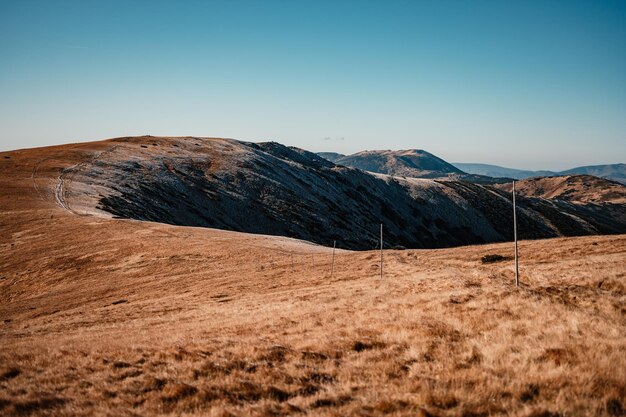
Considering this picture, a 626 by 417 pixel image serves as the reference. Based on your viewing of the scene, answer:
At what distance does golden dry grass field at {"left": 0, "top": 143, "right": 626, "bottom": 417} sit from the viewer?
7.97m

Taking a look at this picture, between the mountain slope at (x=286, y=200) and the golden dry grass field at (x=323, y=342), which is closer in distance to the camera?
the golden dry grass field at (x=323, y=342)

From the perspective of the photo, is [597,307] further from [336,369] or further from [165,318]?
[165,318]

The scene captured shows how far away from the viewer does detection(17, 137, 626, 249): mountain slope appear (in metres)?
74.4

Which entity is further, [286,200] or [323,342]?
[286,200]

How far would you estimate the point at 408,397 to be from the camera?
7914 millimetres

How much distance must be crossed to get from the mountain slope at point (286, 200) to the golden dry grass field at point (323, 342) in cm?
3683

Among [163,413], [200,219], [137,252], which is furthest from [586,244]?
[200,219]

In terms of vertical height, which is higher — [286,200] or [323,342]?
[286,200]

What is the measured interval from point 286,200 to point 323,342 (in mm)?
88953

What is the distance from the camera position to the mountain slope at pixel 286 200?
74.4 m

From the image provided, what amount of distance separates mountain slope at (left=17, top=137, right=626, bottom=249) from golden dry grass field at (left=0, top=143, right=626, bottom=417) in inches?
1450

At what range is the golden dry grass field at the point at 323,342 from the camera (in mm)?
7973

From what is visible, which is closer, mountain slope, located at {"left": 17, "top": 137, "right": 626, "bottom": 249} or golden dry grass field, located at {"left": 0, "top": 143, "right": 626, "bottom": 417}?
golden dry grass field, located at {"left": 0, "top": 143, "right": 626, "bottom": 417}

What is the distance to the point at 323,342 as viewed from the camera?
40.4 ft
